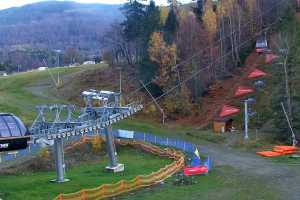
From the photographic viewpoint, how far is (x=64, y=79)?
333 ft

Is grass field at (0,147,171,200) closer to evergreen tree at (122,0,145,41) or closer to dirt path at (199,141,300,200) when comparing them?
dirt path at (199,141,300,200)

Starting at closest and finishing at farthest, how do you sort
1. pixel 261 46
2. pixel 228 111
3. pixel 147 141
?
1. pixel 147 141
2. pixel 228 111
3. pixel 261 46

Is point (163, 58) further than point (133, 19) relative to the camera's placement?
No

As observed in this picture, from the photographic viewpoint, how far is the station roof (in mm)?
30723

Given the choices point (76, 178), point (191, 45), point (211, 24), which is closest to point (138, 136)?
point (76, 178)

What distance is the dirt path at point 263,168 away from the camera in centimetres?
3453

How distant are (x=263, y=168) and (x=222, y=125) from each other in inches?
814

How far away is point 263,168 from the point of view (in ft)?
138

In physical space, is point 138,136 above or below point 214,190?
below

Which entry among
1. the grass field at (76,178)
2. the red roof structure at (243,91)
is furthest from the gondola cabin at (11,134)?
the red roof structure at (243,91)

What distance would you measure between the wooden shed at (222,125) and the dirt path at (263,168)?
27.8ft

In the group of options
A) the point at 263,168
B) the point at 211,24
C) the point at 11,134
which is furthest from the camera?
the point at 211,24

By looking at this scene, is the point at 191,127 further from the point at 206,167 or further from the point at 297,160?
the point at 206,167

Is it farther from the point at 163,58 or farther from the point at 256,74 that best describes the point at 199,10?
the point at 256,74
